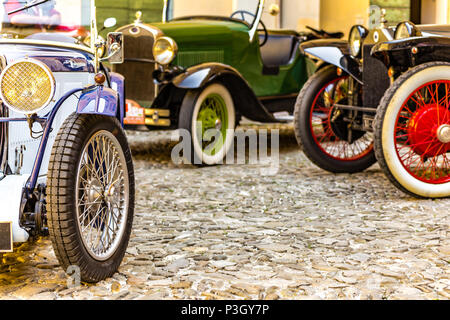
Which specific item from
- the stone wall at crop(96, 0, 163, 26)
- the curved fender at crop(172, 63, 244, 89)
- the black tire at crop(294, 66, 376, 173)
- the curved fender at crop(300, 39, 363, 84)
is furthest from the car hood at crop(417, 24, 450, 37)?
the stone wall at crop(96, 0, 163, 26)

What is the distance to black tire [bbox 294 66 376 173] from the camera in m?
5.69

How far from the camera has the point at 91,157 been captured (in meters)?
2.99

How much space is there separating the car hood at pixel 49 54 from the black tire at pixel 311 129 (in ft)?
8.66

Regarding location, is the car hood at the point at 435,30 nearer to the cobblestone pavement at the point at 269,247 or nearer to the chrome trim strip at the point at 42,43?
the cobblestone pavement at the point at 269,247

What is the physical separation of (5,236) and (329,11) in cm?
1097

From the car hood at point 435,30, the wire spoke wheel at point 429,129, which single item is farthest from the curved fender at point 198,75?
the wire spoke wheel at point 429,129

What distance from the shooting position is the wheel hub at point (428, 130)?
184 inches

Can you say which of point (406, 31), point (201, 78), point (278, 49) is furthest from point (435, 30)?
point (278, 49)

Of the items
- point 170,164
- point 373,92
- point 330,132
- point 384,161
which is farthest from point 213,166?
point 384,161

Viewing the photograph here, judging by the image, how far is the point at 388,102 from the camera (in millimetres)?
4586

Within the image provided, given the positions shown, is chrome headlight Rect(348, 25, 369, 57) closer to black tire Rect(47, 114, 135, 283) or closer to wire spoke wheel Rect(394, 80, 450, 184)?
wire spoke wheel Rect(394, 80, 450, 184)

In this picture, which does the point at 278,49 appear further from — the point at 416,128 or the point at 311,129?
the point at 416,128

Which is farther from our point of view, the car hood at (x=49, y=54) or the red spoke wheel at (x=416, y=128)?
Result: the red spoke wheel at (x=416, y=128)

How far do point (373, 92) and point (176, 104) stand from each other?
6.11ft
